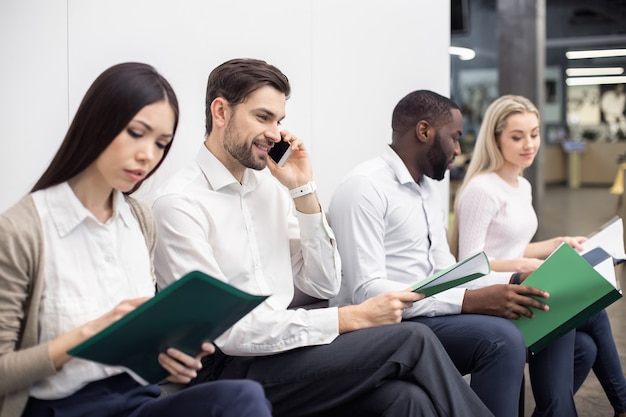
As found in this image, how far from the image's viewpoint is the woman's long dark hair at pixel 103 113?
164cm

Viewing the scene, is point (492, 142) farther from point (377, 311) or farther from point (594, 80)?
point (594, 80)

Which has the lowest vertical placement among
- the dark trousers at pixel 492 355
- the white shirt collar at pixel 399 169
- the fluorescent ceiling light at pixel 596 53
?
the dark trousers at pixel 492 355

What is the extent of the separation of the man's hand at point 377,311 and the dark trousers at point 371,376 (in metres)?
0.06

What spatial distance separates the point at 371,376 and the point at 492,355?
0.60 m

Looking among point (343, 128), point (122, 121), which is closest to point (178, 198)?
point (122, 121)

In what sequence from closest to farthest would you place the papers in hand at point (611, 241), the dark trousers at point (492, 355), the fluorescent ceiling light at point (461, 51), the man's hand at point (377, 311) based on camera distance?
the man's hand at point (377, 311) → the dark trousers at point (492, 355) → the papers in hand at point (611, 241) → the fluorescent ceiling light at point (461, 51)

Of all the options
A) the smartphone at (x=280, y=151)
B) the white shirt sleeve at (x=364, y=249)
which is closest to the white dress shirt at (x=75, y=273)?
the smartphone at (x=280, y=151)

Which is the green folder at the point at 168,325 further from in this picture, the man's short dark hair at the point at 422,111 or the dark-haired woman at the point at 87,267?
the man's short dark hair at the point at 422,111

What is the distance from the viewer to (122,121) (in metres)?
1.64

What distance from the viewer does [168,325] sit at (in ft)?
5.05

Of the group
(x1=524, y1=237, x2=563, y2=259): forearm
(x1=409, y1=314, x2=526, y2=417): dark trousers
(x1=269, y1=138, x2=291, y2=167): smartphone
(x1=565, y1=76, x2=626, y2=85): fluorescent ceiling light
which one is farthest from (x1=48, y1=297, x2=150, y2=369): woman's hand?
(x1=565, y1=76, x2=626, y2=85): fluorescent ceiling light

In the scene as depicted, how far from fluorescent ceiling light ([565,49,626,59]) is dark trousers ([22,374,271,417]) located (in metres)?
21.9

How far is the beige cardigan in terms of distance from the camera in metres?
1.51

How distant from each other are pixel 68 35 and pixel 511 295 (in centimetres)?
162
